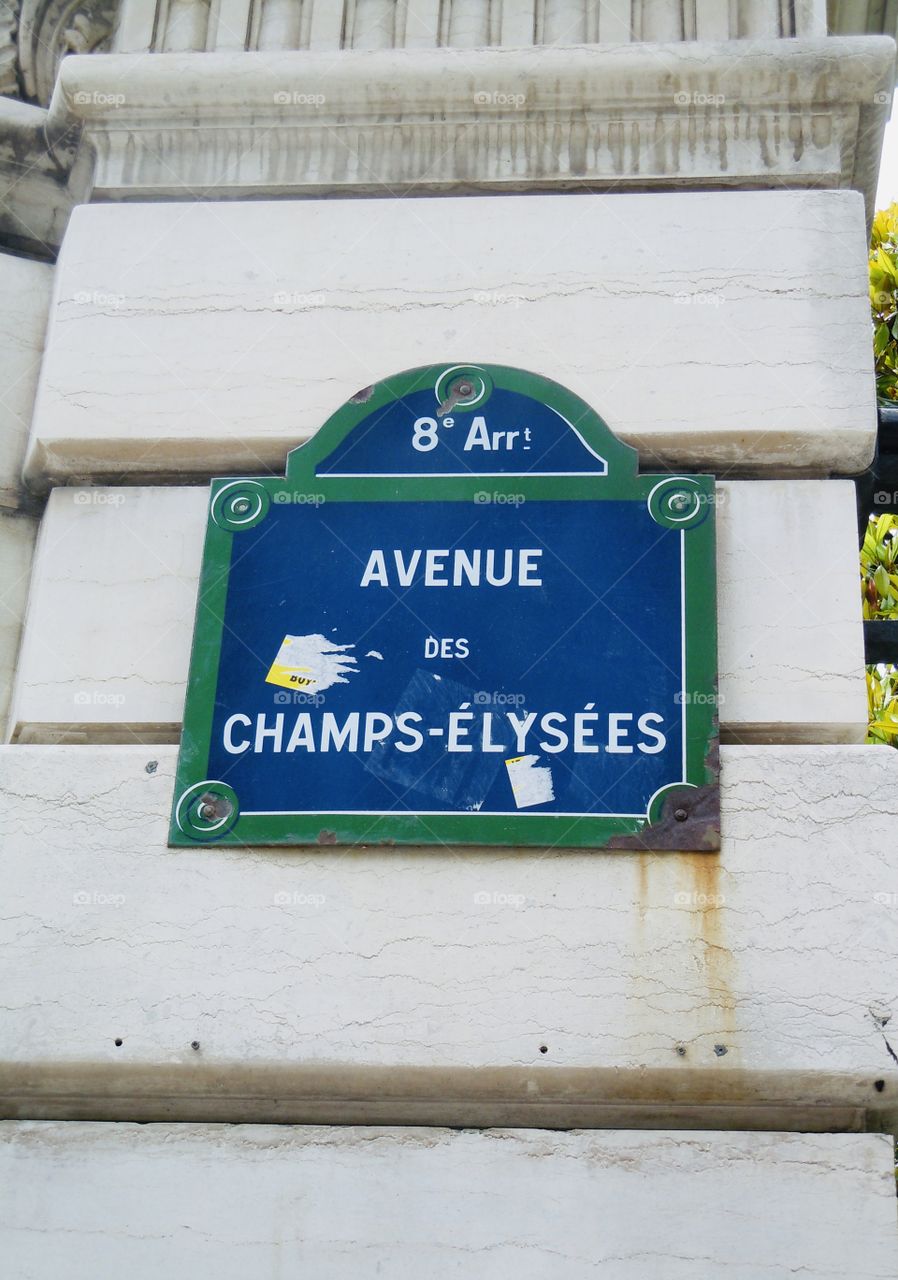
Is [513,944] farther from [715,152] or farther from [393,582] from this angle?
[715,152]

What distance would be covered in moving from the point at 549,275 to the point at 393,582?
81cm

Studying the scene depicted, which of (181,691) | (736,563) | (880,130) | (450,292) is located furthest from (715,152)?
(181,691)

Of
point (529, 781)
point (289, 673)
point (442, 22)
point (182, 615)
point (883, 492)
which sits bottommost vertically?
point (529, 781)

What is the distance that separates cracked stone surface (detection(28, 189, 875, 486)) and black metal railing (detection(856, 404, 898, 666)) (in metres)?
0.26

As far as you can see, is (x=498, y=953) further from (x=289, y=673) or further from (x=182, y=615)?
(x=182, y=615)

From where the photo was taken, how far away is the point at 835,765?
2902 mm

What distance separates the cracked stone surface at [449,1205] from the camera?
2.54 m

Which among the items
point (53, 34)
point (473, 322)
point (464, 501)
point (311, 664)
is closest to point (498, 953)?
point (311, 664)

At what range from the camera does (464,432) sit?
328cm

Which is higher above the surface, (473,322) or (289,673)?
(473,322)

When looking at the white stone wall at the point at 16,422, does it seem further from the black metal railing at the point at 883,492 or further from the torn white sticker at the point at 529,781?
the black metal railing at the point at 883,492

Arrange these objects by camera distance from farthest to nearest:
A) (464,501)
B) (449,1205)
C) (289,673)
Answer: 1. (464,501)
2. (289,673)
3. (449,1205)

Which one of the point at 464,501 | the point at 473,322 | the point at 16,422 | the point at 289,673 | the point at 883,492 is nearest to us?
the point at 289,673

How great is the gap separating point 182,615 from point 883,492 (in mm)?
1598
